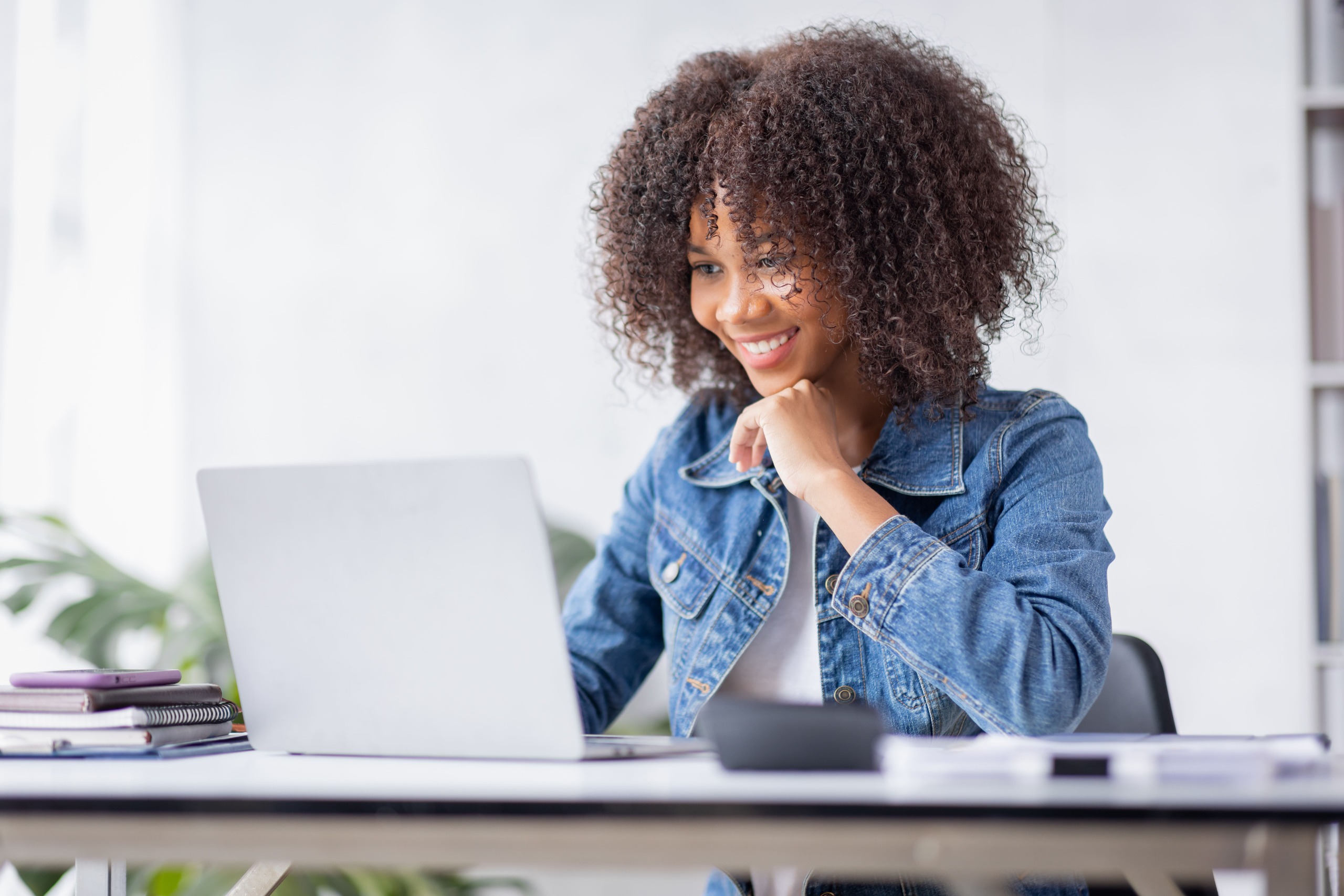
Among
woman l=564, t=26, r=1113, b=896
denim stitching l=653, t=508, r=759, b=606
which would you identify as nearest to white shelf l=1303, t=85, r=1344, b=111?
woman l=564, t=26, r=1113, b=896

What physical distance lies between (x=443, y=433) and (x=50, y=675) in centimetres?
148

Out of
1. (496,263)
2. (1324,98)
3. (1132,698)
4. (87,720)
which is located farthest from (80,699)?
(1324,98)

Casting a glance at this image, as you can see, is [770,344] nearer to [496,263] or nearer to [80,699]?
[80,699]

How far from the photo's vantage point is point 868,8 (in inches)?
90.9

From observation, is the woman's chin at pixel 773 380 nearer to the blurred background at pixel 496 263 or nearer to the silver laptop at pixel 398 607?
the silver laptop at pixel 398 607

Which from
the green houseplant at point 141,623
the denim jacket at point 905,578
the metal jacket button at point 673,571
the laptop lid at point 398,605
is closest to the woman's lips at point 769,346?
the denim jacket at point 905,578

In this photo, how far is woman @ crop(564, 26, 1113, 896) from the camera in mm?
1173

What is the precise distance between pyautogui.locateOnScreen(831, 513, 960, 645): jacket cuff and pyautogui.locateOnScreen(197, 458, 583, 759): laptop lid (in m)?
0.29

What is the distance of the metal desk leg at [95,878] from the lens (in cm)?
100

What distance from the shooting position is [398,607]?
2.65 ft

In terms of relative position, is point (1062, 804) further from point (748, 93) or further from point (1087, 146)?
point (1087, 146)

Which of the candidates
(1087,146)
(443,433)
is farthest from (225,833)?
(1087,146)

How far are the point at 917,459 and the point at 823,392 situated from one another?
120 mm

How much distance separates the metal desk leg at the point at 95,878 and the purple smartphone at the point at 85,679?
172 mm
